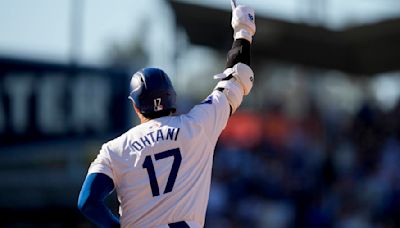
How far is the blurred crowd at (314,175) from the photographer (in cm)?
1402

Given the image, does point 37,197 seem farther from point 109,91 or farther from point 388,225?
point 388,225

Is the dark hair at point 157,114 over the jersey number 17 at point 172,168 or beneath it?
over

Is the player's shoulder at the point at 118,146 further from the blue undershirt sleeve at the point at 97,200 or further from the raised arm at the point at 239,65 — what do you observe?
the raised arm at the point at 239,65

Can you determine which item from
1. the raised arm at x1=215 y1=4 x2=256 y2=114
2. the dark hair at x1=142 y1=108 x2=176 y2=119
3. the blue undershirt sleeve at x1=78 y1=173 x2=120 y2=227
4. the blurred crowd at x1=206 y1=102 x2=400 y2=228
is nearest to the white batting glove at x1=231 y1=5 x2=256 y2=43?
the raised arm at x1=215 y1=4 x2=256 y2=114

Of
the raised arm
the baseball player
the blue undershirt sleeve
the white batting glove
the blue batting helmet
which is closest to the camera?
the blue undershirt sleeve

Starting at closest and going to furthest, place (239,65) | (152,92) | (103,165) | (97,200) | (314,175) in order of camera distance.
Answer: (97,200) → (103,165) → (152,92) → (239,65) → (314,175)

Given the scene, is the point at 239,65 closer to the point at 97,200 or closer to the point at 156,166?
the point at 156,166

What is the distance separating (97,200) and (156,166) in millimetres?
383

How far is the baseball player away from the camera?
502 cm

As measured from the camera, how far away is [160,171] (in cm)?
506

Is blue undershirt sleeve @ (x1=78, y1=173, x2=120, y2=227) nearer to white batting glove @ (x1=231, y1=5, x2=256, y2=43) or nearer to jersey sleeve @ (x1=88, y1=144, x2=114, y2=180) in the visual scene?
jersey sleeve @ (x1=88, y1=144, x2=114, y2=180)

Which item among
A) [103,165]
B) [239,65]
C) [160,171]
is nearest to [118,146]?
[103,165]

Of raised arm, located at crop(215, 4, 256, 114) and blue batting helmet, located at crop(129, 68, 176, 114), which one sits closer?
blue batting helmet, located at crop(129, 68, 176, 114)

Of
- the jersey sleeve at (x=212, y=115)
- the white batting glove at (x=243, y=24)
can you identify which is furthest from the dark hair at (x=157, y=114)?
the white batting glove at (x=243, y=24)
